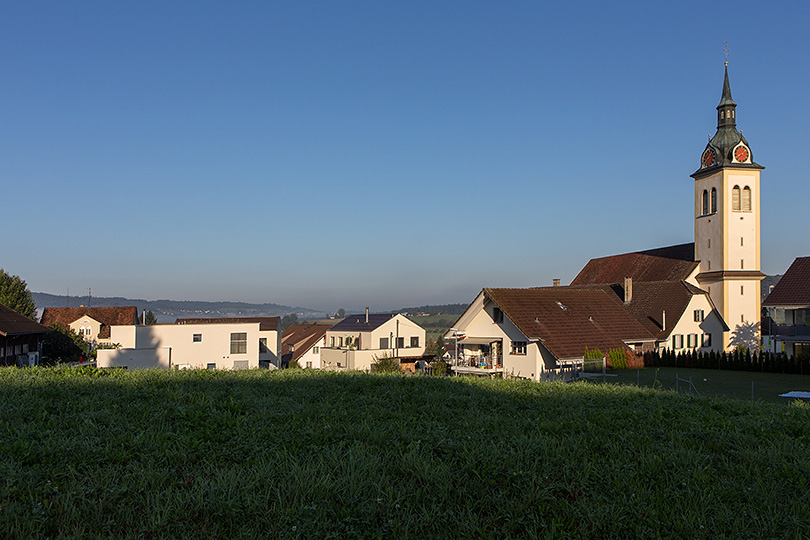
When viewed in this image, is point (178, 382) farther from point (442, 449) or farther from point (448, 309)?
point (448, 309)

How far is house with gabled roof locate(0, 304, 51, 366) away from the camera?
A: 33531mm

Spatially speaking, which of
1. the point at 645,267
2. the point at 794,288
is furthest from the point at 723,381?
the point at 645,267

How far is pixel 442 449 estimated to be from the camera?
6.12 m

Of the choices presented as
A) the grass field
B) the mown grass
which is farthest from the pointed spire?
the mown grass

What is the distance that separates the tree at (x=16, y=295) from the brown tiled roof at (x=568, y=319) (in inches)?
2011

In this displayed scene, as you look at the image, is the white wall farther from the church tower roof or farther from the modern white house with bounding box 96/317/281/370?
the church tower roof

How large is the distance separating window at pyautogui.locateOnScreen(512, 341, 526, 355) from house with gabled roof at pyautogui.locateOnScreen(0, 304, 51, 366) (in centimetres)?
2759

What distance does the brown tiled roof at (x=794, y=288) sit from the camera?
36.4 m

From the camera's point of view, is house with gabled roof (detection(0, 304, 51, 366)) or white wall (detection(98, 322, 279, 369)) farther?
white wall (detection(98, 322, 279, 369))

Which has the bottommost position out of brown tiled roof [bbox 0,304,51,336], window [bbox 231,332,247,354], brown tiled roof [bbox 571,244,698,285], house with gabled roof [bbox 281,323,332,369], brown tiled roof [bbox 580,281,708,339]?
house with gabled roof [bbox 281,323,332,369]

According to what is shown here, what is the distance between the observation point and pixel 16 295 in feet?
189

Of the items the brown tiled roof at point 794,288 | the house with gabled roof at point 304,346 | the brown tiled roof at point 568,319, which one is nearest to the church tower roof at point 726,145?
the brown tiled roof at point 794,288

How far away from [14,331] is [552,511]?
38574mm

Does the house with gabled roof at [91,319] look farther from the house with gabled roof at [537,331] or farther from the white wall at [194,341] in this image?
the house with gabled roof at [537,331]
